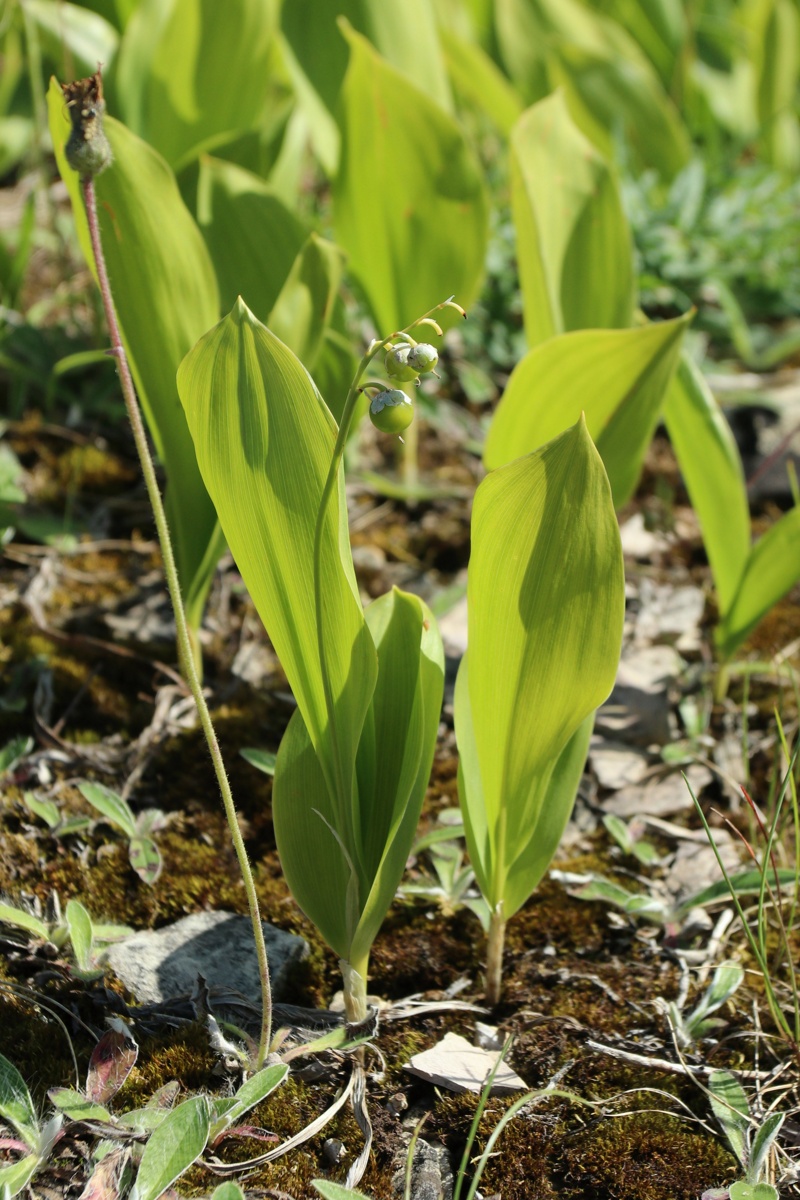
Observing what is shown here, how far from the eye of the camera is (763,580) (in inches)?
60.8

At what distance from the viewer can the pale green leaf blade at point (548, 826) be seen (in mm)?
1129

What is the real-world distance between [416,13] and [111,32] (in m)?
0.71

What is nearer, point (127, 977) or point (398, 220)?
point (127, 977)

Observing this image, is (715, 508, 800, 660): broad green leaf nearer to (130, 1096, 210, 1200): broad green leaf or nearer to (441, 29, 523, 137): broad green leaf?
(130, 1096, 210, 1200): broad green leaf

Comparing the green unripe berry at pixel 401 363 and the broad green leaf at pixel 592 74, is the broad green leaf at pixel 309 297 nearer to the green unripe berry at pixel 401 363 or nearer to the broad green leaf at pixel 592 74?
the green unripe berry at pixel 401 363

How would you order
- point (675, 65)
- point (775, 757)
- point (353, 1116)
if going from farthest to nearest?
point (675, 65) < point (775, 757) < point (353, 1116)

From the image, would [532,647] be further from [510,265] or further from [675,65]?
[675,65]

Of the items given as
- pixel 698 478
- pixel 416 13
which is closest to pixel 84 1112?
pixel 698 478

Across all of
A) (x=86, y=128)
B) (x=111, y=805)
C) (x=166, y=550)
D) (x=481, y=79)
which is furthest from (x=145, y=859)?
(x=481, y=79)

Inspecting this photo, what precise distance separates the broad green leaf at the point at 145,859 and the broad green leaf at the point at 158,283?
1.30ft

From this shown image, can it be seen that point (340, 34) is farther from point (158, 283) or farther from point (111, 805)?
point (111, 805)

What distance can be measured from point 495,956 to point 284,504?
0.58 metres

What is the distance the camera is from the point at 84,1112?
938 mm

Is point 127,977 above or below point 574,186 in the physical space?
below
